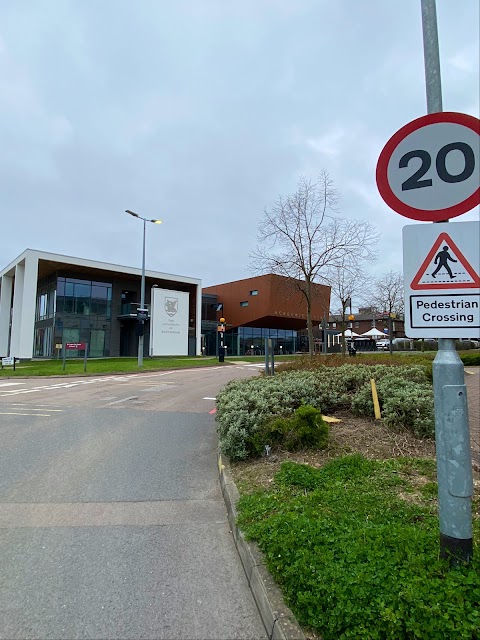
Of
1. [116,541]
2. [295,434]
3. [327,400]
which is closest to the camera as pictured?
[116,541]

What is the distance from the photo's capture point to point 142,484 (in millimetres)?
5270

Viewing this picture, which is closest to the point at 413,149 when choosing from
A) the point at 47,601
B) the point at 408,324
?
the point at 408,324

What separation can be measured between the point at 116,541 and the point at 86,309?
135 ft

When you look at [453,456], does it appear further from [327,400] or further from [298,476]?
[327,400]

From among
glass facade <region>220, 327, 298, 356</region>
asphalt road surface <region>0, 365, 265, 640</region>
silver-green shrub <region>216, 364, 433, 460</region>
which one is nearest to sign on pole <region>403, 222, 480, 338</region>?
asphalt road surface <region>0, 365, 265, 640</region>

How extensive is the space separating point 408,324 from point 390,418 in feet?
13.1

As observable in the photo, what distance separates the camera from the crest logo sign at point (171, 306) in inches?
1661

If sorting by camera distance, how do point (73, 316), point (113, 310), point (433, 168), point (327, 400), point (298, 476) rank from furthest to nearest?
point (113, 310) < point (73, 316) < point (327, 400) < point (298, 476) < point (433, 168)

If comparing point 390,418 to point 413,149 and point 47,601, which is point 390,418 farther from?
point 47,601

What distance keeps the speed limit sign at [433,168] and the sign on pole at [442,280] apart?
5.2 inches

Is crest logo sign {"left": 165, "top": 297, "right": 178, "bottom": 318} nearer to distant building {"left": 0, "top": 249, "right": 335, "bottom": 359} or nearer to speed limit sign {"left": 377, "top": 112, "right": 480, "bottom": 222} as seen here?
distant building {"left": 0, "top": 249, "right": 335, "bottom": 359}

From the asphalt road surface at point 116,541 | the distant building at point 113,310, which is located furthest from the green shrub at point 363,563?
the distant building at point 113,310

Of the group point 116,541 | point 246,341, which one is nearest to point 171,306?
point 246,341

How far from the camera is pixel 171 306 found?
42625 mm
